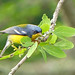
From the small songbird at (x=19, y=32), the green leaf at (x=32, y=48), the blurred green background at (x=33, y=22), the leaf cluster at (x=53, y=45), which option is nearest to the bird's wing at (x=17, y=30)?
the small songbird at (x=19, y=32)

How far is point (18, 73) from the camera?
6.76 m

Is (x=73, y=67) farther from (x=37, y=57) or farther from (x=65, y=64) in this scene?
(x=37, y=57)

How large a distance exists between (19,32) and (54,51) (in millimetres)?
522

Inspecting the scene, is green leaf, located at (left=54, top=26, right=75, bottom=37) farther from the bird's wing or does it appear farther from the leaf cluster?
the bird's wing

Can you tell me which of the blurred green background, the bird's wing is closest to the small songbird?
the bird's wing

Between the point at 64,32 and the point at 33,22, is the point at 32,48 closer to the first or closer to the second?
the point at 64,32

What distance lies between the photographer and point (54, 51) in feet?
6.41

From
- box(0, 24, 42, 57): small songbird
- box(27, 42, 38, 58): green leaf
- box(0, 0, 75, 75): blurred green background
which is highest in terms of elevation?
box(0, 0, 75, 75): blurred green background

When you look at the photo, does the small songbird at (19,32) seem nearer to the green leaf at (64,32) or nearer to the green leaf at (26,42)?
the green leaf at (26,42)

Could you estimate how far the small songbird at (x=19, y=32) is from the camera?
2.21 meters

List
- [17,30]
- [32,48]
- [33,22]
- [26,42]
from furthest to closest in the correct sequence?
[33,22], [17,30], [26,42], [32,48]

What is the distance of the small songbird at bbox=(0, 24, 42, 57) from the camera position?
2.21 m

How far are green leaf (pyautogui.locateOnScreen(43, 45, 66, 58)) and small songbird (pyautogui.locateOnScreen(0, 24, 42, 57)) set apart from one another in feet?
0.43

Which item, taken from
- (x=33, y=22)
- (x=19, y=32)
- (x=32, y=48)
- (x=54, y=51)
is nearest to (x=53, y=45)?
(x=54, y=51)
